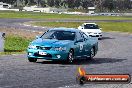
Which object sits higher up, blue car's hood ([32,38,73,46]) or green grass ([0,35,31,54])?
blue car's hood ([32,38,73,46])

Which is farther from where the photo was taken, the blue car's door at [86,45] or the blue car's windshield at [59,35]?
the blue car's door at [86,45]

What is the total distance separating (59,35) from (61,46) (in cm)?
126

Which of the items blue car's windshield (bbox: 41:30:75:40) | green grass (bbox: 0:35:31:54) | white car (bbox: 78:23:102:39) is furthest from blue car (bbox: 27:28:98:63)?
white car (bbox: 78:23:102:39)

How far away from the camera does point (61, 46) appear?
1816 cm

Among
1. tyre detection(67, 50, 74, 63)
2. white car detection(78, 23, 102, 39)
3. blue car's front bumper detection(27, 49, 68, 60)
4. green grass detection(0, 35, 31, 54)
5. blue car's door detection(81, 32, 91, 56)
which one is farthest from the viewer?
white car detection(78, 23, 102, 39)

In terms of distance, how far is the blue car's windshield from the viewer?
63.0 feet

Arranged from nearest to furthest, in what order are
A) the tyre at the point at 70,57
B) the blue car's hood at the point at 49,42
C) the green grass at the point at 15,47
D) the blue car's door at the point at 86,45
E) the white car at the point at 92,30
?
the blue car's hood at the point at 49,42 → the tyre at the point at 70,57 → the blue car's door at the point at 86,45 → the green grass at the point at 15,47 → the white car at the point at 92,30

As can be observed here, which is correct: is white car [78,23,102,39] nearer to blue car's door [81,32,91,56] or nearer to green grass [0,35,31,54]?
green grass [0,35,31,54]

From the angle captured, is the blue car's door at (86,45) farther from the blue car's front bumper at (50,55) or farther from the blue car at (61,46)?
the blue car's front bumper at (50,55)

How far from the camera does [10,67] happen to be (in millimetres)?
15641

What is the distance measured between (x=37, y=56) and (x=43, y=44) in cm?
50

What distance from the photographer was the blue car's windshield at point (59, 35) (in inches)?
755

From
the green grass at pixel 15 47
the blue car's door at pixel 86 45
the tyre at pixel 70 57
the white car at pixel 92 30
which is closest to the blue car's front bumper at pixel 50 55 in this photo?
the tyre at pixel 70 57

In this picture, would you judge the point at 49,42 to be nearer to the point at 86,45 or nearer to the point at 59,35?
the point at 59,35
